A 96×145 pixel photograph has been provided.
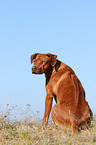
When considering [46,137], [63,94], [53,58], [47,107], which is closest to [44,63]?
[53,58]

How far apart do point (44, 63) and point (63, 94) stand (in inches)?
42.1

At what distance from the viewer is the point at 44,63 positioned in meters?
6.63

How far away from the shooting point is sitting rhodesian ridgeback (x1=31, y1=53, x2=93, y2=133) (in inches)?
236

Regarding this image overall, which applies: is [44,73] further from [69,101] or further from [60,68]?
[69,101]

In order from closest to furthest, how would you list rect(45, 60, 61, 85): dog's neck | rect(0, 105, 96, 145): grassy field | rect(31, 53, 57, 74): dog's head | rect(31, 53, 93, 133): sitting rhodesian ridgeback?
1. rect(0, 105, 96, 145): grassy field
2. rect(31, 53, 93, 133): sitting rhodesian ridgeback
3. rect(31, 53, 57, 74): dog's head
4. rect(45, 60, 61, 85): dog's neck

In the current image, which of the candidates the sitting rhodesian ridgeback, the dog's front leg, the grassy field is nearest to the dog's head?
the sitting rhodesian ridgeback

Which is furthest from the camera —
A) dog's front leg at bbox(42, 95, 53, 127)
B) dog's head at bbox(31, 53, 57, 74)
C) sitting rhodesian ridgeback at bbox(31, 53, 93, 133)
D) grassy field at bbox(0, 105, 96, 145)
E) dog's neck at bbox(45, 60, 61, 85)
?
dog's neck at bbox(45, 60, 61, 85)

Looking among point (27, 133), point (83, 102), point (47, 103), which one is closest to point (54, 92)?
point (47, 103)

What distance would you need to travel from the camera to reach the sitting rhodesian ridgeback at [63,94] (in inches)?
236

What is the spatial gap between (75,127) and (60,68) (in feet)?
5.84

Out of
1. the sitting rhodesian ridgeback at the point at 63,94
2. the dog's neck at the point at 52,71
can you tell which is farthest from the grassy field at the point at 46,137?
the dog's neck at the point at 52,71

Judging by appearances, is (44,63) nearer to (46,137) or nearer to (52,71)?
(52,71)

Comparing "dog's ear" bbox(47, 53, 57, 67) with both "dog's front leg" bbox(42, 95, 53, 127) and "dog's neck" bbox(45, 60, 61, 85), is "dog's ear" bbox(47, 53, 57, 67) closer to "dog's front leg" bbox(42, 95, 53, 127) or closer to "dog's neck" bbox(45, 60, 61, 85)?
"dog's neck" bbox(45, 60, 61, 85)

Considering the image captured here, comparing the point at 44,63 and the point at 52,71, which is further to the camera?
the point at 52,71
